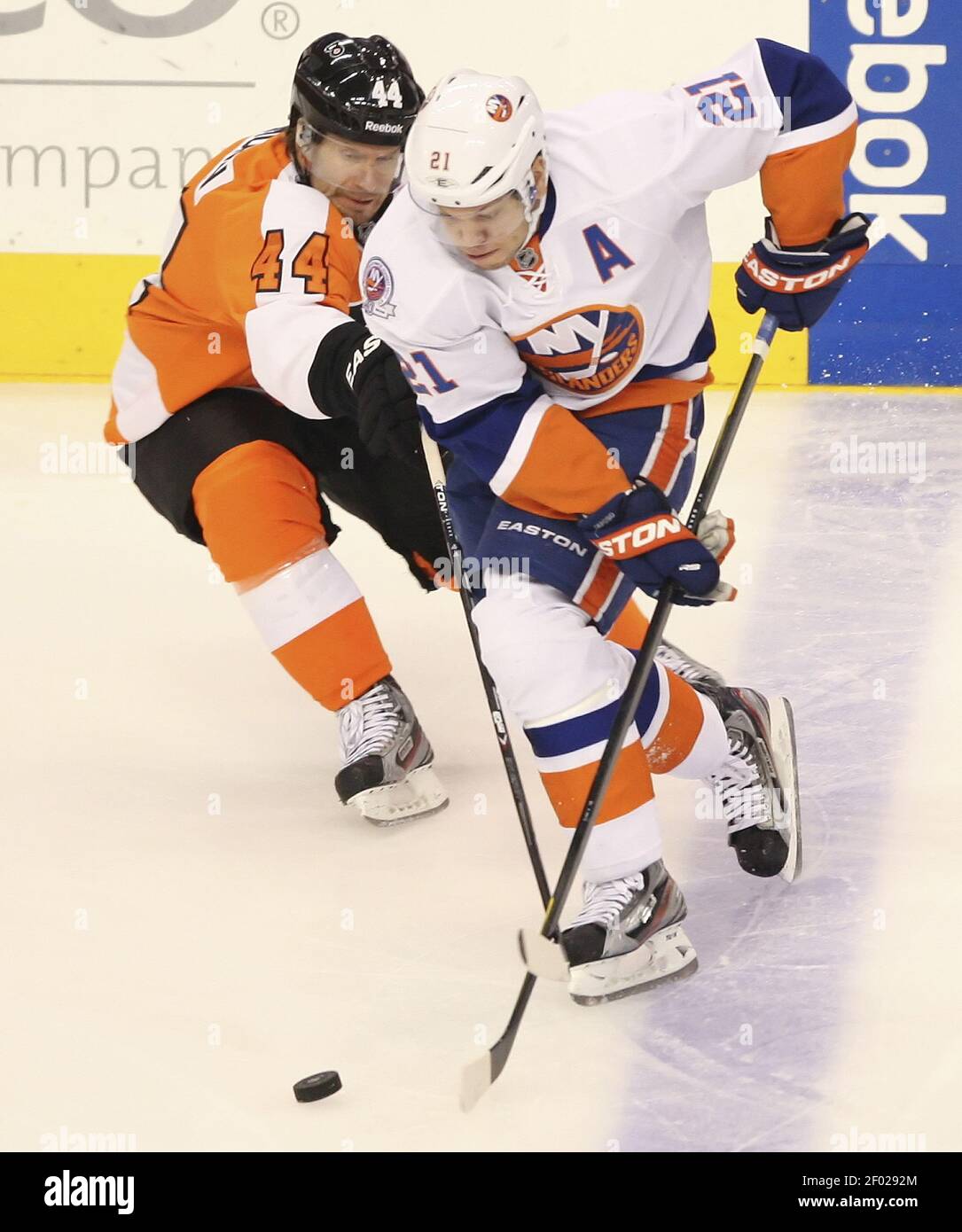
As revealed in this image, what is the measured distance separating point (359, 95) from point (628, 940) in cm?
Answer: 128

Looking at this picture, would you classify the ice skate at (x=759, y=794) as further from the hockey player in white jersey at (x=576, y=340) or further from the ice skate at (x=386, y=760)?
the ice skate at (x=386, y=760)

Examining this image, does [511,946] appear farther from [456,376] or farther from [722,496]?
[722,496]

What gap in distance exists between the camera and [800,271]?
241 centimetres

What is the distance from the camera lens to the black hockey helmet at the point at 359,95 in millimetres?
2555

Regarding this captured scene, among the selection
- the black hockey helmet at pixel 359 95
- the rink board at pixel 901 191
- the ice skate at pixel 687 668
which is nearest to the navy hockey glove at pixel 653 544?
the ice skate at pixel 687 668

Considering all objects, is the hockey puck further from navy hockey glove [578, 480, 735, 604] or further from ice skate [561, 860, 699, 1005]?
navy hockey glove [578, 480, 735, 604]

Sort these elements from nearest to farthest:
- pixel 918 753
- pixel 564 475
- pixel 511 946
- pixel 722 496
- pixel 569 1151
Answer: pixel 569 1151 < pixel 564 475 < pixel 511 946 < pixel 918 753 < pixel 722 496

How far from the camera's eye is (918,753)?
109 inches

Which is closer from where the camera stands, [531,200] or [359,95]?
[531,200]

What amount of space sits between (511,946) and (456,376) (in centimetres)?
72

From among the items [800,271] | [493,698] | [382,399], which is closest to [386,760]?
[493,698]

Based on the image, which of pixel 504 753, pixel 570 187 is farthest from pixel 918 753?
pixel 570 187

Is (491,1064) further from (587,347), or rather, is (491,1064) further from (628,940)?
(587,347)

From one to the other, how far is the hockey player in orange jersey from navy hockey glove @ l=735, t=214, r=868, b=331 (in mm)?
516
